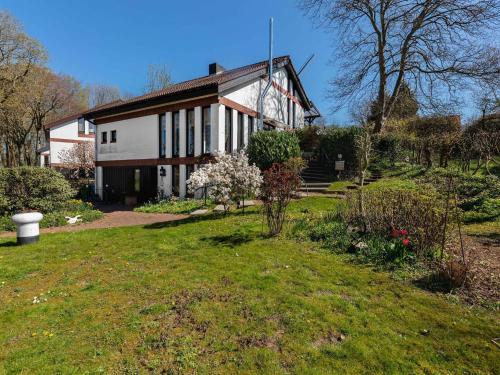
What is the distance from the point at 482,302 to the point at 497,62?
60.1 ft

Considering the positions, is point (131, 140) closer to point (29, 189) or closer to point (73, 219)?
point (29, 189)

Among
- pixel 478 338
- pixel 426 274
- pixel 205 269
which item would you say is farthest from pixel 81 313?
pixel 426 274

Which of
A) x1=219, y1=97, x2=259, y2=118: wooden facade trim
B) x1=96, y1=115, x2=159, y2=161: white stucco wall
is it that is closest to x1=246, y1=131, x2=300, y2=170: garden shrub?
x1=219, y1=97, x2=259, y2=118: wooden facade trim

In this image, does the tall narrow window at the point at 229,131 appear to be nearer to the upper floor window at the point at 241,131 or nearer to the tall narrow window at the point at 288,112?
Answer: the upper floor window at the point at 241,131

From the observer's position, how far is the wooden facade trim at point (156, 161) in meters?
13.4

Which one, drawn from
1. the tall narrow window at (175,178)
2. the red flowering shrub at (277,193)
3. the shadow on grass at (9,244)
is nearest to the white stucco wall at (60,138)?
the tall narrow window at (175,178)

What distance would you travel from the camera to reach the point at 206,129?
1380 cm

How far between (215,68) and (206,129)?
28.0 feet

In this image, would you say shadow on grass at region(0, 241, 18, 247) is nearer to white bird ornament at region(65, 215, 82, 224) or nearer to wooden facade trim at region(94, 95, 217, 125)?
white bird ornament at region(65, 215, 82, 224)

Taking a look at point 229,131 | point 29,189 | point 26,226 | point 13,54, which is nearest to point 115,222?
point 29,189

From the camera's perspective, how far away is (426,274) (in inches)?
166

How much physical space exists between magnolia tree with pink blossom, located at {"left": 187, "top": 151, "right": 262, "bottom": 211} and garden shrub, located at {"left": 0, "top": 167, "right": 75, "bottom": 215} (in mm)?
5760

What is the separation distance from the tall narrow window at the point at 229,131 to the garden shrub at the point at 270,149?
5.68 ft

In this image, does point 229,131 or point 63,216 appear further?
point 229,131
